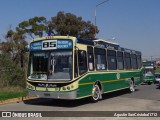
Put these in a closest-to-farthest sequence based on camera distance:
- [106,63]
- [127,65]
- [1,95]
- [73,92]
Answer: [73,92] < [1,95] < [106,63] < [127,65]

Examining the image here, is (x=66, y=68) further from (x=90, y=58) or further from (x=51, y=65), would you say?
(x=90, y=58)

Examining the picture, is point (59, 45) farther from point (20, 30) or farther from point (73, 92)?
point (20, 30)

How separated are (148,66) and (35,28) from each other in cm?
1708

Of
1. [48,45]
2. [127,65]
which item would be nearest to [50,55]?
[48,45]

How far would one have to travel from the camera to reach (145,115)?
12.6 meters

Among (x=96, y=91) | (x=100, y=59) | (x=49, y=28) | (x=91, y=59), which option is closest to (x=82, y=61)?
(x=91, y=59)

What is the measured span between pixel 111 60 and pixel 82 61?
420cm

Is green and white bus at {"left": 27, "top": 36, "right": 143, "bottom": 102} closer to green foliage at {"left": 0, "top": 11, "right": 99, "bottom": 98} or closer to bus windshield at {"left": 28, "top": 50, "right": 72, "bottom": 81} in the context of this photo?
bus windshield at {"left": 28, "top": 50, "right": 72, "bottom": 81}

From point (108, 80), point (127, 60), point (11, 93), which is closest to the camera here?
point (11, 93)

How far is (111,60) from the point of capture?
66.2 ft

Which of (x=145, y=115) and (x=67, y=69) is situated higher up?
(x=67, y=69)

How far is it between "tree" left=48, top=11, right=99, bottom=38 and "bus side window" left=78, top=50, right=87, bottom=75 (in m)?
34.8

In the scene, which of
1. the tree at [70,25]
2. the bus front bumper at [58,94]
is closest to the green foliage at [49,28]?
the tree at [70,25]

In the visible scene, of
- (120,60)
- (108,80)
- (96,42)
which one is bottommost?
(108,80)
